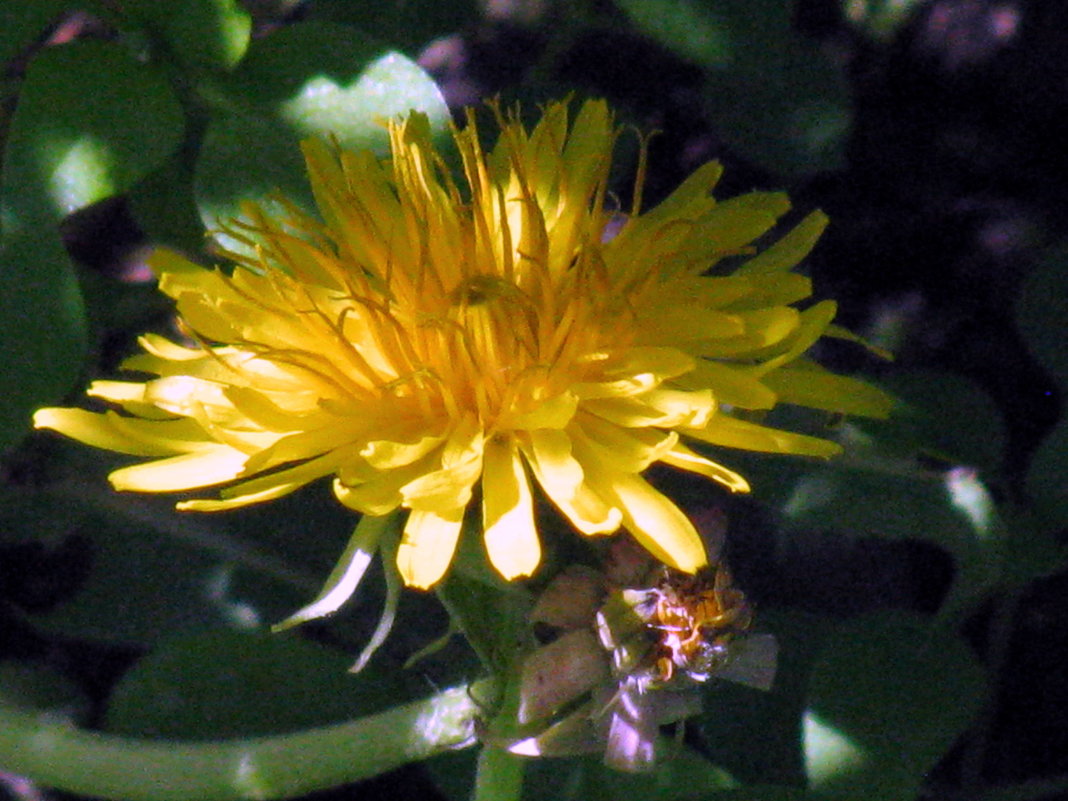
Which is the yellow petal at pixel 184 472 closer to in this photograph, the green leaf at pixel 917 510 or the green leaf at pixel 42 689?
the green leaf at pixel 917 510

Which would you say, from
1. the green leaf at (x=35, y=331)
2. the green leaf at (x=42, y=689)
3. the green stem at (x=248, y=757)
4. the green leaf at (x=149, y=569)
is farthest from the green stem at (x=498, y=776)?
the green leaf at (x=42, y=689)

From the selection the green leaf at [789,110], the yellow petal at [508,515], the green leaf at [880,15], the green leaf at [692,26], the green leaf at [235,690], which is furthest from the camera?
the green leaf at [880,15]

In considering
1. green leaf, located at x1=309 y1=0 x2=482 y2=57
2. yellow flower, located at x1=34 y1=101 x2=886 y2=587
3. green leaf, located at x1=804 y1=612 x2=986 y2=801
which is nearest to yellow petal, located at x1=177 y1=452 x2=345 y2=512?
yellow flower, located at x1=34 y1=101 x2=886 y2=587

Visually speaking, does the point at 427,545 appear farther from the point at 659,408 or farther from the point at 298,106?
the point at 298,106

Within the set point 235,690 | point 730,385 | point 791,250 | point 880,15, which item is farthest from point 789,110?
point 235,690

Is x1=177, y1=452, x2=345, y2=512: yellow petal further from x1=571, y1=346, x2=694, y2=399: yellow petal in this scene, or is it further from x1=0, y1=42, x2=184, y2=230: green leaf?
x1=0, y1=42, x2=184, y2=230: green leaf

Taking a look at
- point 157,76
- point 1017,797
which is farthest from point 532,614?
point 1017,797

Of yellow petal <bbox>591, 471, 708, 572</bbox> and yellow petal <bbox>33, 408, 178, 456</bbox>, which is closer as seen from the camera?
yellow petal <bbox>591, 471, 708, 572</bbox>
